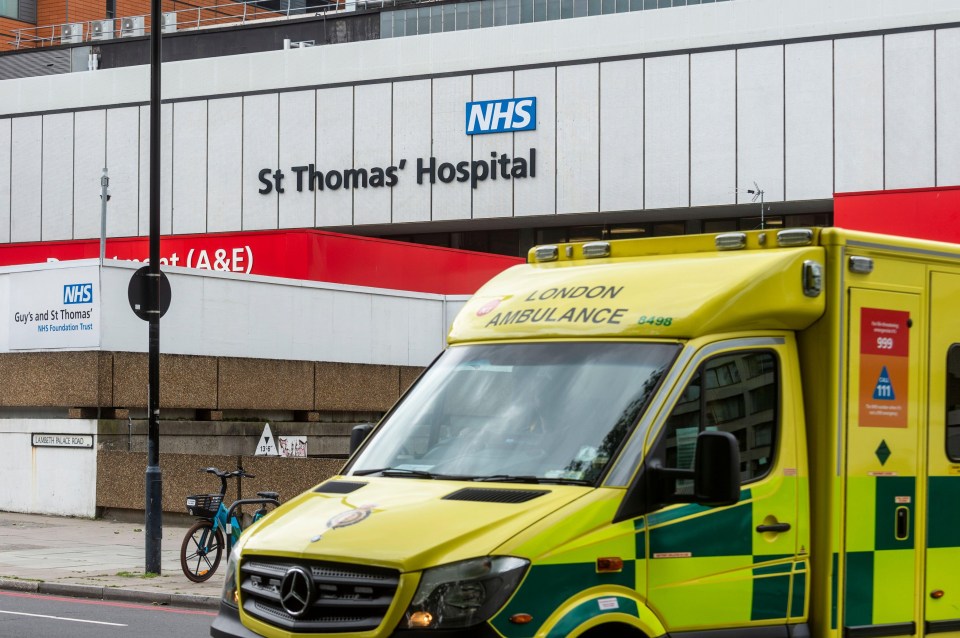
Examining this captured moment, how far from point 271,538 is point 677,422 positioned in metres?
1.96

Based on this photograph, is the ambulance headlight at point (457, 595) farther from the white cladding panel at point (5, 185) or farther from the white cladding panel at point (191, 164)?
the white cladding panel at point (5, 185)

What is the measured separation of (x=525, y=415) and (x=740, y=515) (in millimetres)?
1143

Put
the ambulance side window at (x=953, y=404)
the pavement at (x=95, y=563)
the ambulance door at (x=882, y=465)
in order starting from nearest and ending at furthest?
the ambulance door at (x=882, y=465) → the ambulance side window at (x=953, y=404) → the pavement at (x=95, y=563)

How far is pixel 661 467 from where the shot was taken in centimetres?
679

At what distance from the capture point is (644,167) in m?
46.8

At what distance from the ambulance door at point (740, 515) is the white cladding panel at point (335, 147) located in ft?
145

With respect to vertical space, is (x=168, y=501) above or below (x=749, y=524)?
below

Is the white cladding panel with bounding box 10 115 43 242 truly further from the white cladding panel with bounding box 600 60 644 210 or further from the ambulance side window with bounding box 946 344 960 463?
the ambulance side window with bounding box 946 344 960 463

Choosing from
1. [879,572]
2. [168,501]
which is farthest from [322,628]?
[168,501]

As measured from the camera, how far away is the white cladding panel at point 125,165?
176 feet

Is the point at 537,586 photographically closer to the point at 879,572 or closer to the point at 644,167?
the point at 879,572

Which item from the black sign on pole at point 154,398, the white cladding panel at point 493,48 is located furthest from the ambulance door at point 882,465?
the white cladding panel at point 493,48

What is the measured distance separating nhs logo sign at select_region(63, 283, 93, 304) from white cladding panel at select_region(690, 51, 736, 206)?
2549 cm

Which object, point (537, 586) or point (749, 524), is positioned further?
point (749, 524)
